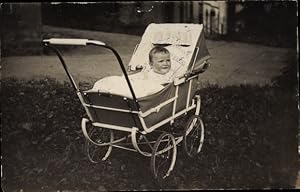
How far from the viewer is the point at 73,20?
42.7 inches

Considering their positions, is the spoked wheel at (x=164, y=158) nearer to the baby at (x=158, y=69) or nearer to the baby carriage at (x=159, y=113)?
the baby carriage at (x=159, y=113)

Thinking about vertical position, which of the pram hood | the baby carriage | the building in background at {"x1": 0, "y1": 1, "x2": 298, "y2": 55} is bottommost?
the baby carriage

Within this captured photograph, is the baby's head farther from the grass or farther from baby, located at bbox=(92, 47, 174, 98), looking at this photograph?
the grass

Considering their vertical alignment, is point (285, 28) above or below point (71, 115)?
above

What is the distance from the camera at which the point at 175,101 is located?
107cm

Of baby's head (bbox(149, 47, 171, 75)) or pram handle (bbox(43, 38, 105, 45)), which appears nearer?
pram handle (bbox(43, 38, 105, 45))

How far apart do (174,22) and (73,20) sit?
22 centimetres

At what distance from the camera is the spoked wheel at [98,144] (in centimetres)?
108

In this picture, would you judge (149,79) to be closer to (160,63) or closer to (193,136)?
Result: (160,63)

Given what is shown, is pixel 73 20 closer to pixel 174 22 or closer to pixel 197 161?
pixel 174 22

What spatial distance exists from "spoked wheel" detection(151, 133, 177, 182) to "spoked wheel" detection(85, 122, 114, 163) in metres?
0.10

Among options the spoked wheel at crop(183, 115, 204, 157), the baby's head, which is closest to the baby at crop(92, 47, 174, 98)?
the baby's head

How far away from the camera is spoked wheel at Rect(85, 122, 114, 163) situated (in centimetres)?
108

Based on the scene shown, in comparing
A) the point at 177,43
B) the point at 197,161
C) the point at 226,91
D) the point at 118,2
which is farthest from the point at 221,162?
the point at 118,2
